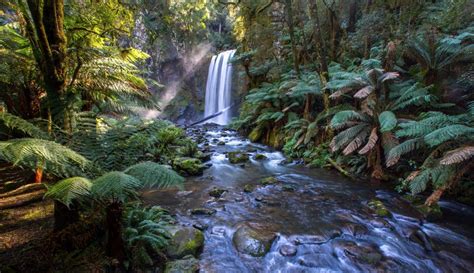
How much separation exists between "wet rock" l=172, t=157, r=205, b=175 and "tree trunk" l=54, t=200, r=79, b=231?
14.2ft

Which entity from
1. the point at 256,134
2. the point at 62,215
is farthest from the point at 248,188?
the point at 256,134

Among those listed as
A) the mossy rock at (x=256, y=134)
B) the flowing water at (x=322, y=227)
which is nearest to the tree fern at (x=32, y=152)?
the flowing water at (x=322, y=227)

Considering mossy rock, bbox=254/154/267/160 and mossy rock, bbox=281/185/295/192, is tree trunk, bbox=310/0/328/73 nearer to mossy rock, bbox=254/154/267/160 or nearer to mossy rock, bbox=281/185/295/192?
mossy rock, bbox=254/154/267/160

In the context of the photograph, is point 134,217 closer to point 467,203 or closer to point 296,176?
point 296,176

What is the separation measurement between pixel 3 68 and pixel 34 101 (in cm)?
47

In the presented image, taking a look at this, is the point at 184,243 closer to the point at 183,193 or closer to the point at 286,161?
the point at 183,193

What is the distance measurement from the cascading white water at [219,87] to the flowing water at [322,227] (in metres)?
11.8

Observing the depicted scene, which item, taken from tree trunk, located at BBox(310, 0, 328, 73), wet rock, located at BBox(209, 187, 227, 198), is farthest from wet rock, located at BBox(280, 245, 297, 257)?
tree trunk, located at BBox(310, 0, 328, 73)

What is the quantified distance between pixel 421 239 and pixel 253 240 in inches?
87.9

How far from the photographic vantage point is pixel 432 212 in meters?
4.30

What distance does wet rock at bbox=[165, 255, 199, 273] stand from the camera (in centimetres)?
279

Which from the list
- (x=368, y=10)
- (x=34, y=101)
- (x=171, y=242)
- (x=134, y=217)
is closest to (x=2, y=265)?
(x=134, y=217)

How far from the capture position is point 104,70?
297 centimetres

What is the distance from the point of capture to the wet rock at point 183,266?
279 centimetres
